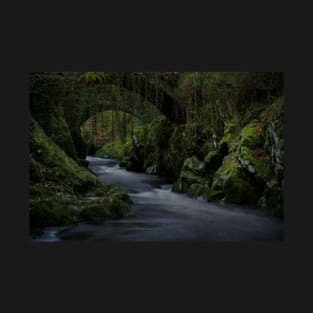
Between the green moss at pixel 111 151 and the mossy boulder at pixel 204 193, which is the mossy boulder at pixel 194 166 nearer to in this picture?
the mossy boulder at pixel 204 193

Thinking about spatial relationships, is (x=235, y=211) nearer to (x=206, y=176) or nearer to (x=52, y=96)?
(x=206, y=176)

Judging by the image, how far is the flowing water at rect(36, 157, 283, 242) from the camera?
21.5ft

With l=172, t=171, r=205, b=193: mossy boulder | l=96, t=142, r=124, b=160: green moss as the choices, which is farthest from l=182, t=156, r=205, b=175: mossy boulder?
l=96, t=142, r=124, b=160: green moss

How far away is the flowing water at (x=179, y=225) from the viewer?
6547mm

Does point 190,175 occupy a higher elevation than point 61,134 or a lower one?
lower

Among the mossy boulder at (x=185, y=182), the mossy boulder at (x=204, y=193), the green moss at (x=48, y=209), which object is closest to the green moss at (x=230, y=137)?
the mossy boulder at (x=185, y=182)

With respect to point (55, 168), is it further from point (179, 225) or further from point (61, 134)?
point (179, 225)

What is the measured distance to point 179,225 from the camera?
22.0ft

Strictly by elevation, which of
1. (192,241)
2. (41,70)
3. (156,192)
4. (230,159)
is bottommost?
(192,241)

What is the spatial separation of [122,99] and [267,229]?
138 inches

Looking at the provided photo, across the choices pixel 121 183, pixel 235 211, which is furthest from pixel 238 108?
pixel 121 183

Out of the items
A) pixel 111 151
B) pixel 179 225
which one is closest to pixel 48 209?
pixel 111 151

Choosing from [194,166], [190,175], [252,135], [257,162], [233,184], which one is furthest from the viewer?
[194,166]

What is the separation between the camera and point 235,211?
7.05 m
